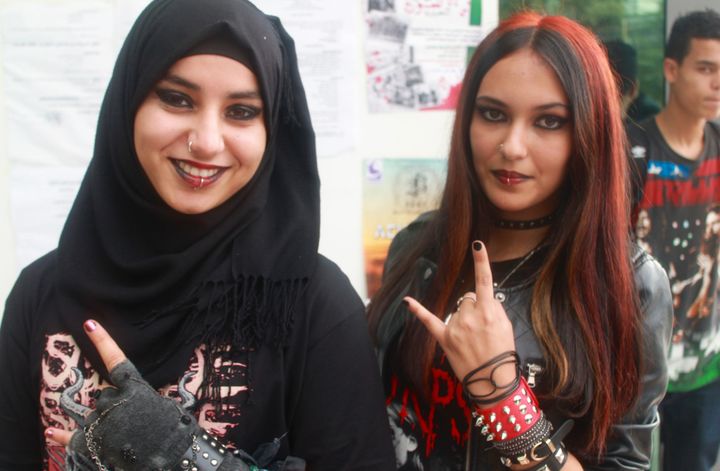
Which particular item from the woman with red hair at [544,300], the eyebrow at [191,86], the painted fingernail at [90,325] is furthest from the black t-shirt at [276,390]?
the eyebrow at [191,86]

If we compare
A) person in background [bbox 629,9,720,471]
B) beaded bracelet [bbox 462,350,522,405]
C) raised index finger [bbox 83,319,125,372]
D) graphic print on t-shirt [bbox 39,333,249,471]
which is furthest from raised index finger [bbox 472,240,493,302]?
person in background [bbox 629,9,720,471]

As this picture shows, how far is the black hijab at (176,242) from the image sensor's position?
46.1 inches

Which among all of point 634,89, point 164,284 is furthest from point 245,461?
point 634,89

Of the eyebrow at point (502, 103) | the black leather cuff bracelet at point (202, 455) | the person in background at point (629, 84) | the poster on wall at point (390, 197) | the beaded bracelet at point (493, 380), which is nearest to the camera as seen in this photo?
the black leather cuff bracelet at point (202, 455)

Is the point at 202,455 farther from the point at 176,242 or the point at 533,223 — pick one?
the point at 533,223

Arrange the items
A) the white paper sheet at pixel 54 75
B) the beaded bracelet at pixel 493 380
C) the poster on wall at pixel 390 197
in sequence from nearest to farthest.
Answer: the beaded bracelet at pixel 493 380 → the white paper sheet at pixel 54 75 → the poster on wall at pixel 390 197

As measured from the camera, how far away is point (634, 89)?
2.31 m

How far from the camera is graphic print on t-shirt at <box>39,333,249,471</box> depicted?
1177 millimetres

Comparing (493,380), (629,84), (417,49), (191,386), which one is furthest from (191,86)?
(629,84)

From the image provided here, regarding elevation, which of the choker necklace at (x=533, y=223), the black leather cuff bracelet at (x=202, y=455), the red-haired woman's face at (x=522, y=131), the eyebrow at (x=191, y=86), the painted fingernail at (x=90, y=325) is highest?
the eyebrow at (x=191, y=86)

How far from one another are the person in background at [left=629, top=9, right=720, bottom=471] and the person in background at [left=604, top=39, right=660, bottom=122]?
0.13 ft

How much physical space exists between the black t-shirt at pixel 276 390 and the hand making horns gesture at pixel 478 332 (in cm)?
17

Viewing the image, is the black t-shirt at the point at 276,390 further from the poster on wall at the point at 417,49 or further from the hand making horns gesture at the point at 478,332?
the poster on wall at the point at 417,49

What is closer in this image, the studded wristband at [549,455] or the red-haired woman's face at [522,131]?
the studded wristband at [549,455]
